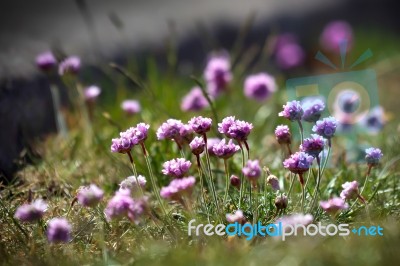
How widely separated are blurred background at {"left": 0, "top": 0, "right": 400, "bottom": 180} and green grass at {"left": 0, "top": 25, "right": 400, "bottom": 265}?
0.23 metres

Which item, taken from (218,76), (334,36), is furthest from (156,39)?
(218,76)

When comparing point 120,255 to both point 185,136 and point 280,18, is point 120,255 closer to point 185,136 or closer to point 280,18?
point 185,136

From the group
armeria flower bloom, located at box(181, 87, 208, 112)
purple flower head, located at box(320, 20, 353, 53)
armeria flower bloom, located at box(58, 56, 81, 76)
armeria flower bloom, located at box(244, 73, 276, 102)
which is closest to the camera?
armeria flower bloom, located at box(58, 56, 81, 76)

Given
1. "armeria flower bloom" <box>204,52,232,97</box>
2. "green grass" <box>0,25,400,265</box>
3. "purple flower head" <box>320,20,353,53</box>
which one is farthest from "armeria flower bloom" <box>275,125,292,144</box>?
"purple flower head" <box>320,20,353,53</box>

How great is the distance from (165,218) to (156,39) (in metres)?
4.27

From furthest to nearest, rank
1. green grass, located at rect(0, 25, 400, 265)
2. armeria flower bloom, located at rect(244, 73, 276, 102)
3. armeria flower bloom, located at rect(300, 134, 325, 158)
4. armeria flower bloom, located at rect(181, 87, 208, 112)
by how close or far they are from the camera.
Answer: armeria flower bloom, located at rect(244, 73, 276, 102) < armeria flower bloom, located at rect(181, 87, 208, 112) < armeria flower bloom, located at rect(300, 134, 325, 158) < green grass, located at rect(0, 25, 400, 265)

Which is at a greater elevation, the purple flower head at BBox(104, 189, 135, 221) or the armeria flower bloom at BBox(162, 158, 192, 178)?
the armeria flower bloom at BBox(162, 158, 192, 178)

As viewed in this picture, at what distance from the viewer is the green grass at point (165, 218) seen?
1837 millimetres

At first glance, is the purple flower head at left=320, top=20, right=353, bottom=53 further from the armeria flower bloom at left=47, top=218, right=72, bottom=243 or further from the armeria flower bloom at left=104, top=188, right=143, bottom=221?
the armeria flower bloom at left=47, top=218, right=72, bottom=243

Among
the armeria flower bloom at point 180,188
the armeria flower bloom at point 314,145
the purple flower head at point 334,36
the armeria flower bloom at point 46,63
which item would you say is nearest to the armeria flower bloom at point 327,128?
the armeria flower bloom at point 314,145

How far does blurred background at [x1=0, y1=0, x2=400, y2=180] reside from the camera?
346 centimetres

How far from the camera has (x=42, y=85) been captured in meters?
3.77

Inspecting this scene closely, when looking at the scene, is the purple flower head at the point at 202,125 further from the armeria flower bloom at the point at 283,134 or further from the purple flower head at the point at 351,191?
the purple flower head at the point at 351,191

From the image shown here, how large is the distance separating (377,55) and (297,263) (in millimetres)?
4395
